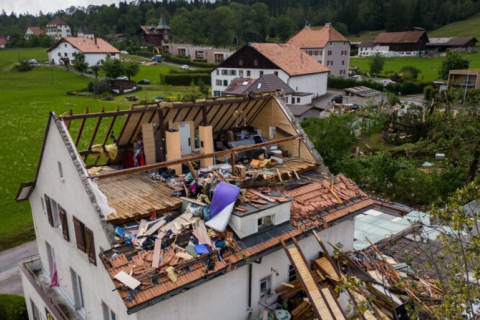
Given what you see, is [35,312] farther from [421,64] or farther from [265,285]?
[421,64]

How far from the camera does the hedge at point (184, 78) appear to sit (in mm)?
92938

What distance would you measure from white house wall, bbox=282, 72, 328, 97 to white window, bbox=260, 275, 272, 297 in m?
59.2

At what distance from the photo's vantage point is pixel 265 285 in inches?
537

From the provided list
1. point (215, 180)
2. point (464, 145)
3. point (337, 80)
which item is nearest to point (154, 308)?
point (215, 180)

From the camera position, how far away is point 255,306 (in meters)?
13.3

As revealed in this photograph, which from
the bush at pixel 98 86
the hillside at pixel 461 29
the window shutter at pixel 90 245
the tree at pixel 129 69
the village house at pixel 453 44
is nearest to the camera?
the window shutter at pixel 90 245

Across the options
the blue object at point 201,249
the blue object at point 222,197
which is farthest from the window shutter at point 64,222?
the blue object at point 201,249

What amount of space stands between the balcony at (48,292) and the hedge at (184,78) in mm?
76988

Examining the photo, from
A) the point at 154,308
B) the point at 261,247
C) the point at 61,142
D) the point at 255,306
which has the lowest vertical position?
the point at 255,306

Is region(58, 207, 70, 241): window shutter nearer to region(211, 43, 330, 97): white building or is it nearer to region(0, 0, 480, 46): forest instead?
region(211, 43, 330, 97): white building

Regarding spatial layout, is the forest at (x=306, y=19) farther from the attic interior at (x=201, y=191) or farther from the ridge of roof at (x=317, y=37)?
the attic interior at (x=201, y=191)

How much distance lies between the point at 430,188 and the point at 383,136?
2375cm

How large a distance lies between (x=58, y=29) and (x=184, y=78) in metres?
124

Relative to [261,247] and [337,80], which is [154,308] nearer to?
[261,247]
